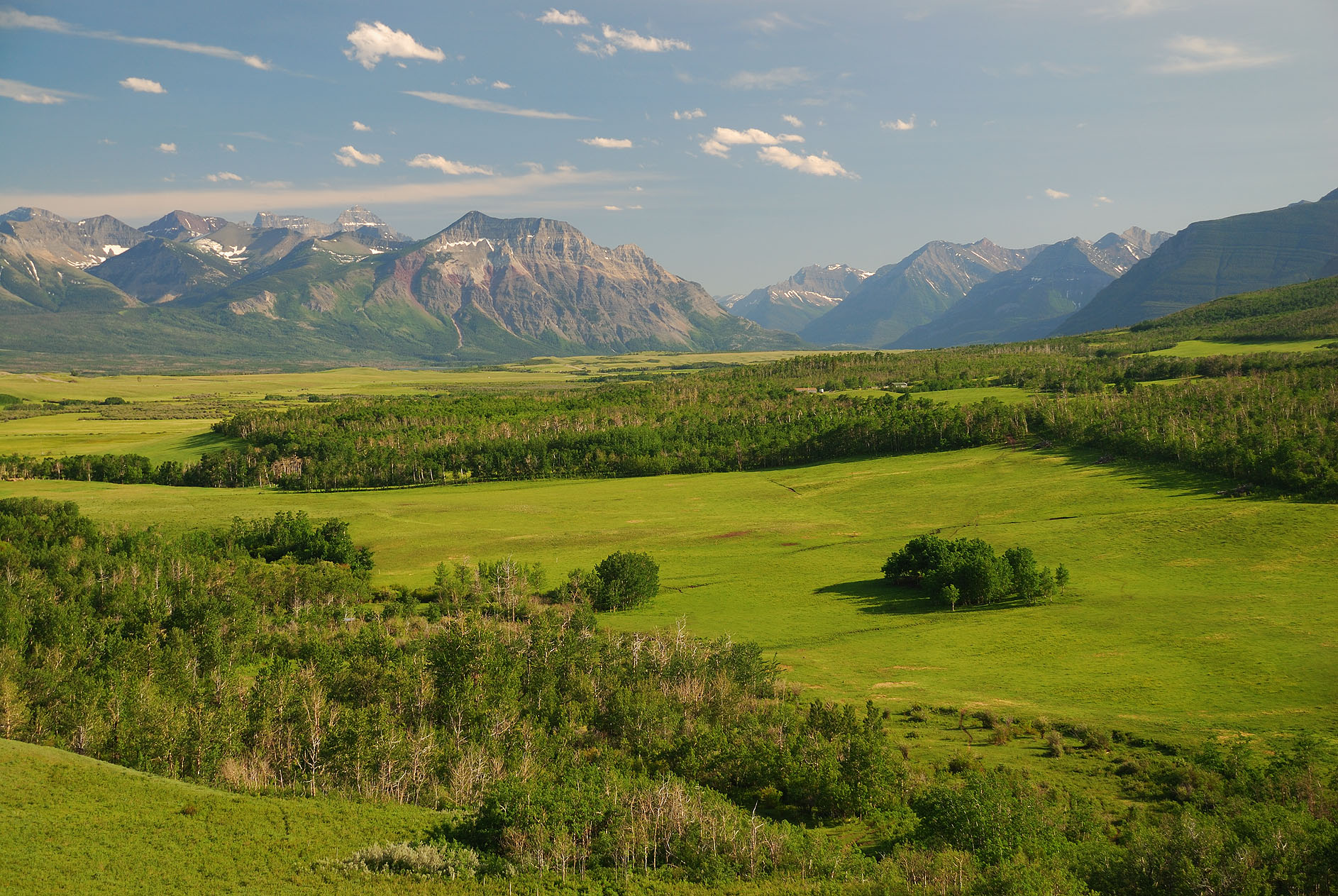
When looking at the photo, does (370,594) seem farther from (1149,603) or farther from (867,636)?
(1149,603)

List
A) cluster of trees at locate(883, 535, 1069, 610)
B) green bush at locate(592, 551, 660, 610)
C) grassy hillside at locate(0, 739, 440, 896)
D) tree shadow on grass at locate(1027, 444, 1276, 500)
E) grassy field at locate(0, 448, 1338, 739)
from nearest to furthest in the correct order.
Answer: grassy hillside at locate(0, 739, 440, 896), grassy field at locate(0, 448, 1338, 739), cluster of trees at locate(883, 535, 1069, 610), green bush at locate(592, 551, 660, 610), tree shadow on grass at locate(1027, 444, 1276, 500)

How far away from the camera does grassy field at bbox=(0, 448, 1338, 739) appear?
2714 inches

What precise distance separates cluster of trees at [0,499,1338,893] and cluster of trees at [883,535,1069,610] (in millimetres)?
32260

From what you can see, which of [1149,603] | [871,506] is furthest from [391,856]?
[871,506]

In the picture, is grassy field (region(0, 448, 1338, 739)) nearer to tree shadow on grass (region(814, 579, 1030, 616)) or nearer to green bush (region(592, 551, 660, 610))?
tree shadow on grass (region(814, 579, 1030, 616))

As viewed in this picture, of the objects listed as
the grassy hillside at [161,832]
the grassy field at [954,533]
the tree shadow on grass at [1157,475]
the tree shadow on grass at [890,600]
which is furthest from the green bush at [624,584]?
the tree shadow on grass at [1157,475]

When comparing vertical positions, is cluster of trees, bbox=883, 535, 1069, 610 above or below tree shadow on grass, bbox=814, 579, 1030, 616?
above

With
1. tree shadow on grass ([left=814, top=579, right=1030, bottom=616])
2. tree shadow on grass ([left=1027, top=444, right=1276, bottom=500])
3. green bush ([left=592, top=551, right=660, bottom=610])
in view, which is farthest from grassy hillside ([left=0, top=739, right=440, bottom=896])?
tree shadow on grass ([left=1027, top=444, right=1276, bottom=500])

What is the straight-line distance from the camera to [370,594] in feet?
333

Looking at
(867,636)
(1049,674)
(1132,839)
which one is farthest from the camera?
(867,636)

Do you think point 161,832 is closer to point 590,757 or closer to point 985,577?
point 590,757

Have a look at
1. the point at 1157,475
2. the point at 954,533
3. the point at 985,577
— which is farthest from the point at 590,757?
the point at 1157,475

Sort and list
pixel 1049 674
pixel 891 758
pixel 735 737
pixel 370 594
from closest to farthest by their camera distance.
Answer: pixel 891 758, pixel 735 737, pixel 1049 674, pixel 370 594

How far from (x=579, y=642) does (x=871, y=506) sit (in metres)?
85.0
